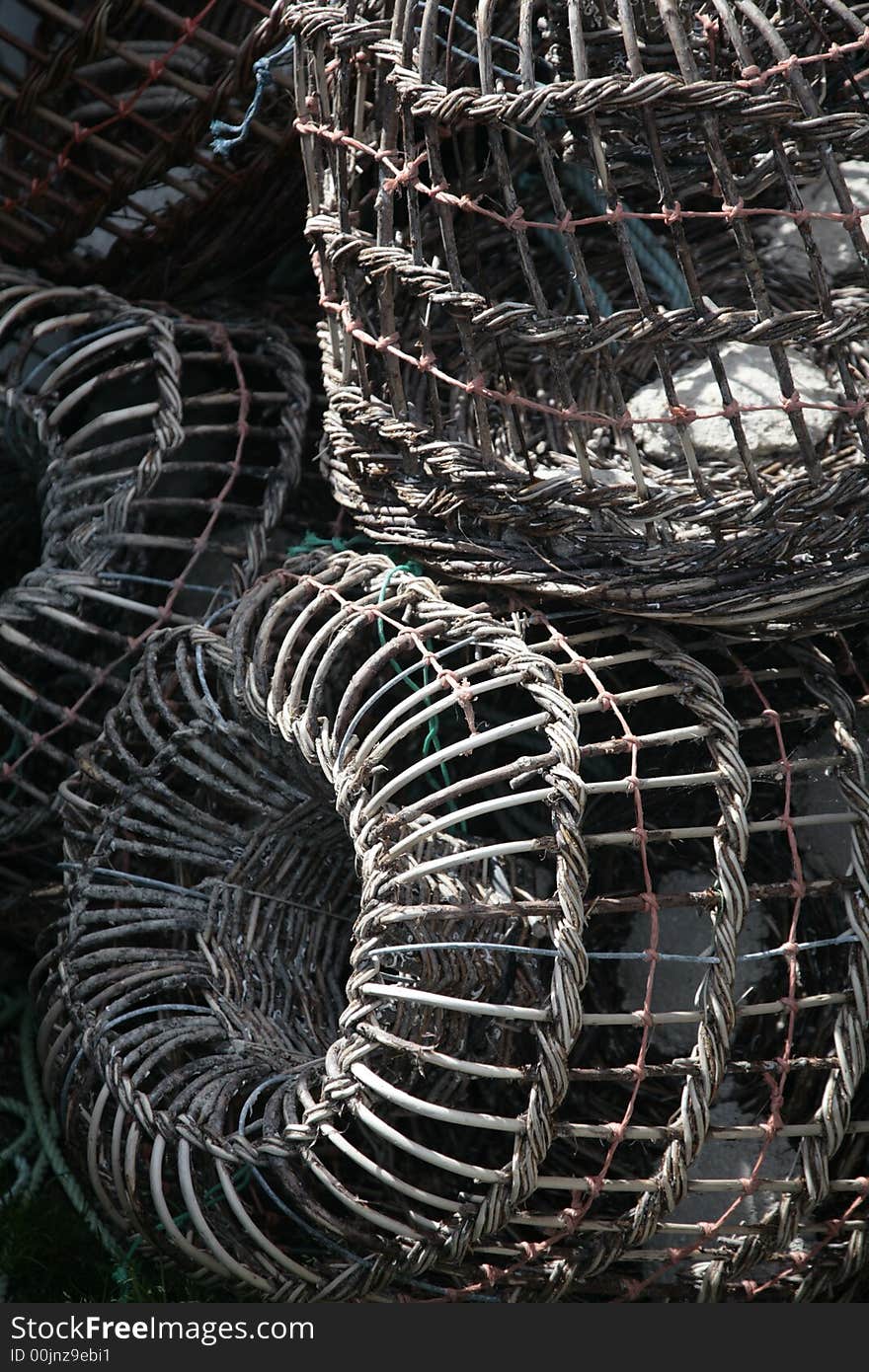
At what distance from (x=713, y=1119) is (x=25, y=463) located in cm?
107

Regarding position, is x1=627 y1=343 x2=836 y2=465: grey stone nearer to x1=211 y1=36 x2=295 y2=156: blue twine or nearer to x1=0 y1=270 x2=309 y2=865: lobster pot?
x1=0 y1=270 x2=309 y2=865: lobster pot

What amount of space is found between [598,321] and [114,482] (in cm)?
67

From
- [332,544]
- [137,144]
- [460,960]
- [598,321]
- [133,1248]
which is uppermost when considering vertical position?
[137,144]

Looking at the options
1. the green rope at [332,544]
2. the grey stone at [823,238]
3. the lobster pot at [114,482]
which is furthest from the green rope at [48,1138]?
the grey stone at [823,238]

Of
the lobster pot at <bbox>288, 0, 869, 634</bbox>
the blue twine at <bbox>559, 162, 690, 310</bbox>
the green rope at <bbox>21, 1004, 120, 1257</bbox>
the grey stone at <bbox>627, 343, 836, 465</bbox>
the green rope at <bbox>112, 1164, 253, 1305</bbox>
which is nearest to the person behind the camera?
the lobster pot at <bbox>288, 0, 869, 634</bbox>

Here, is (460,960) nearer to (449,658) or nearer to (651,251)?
(449,658)

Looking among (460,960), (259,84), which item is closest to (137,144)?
(259,84)

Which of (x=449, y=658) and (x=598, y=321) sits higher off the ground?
(x=598, y=321)

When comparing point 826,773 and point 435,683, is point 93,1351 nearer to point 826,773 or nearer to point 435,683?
point 435,683

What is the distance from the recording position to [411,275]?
1228mm

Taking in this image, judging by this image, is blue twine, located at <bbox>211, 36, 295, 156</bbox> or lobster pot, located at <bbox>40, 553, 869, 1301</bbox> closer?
lobster pot, located at <bbox>40, 553, 869, 1301</bbox>

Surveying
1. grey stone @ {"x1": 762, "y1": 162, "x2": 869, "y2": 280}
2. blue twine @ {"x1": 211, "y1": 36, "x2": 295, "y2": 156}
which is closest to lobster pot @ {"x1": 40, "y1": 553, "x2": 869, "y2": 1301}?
blue twine @ {"x1": 211, "y1": 36, "x2": 295, "y2": 156}

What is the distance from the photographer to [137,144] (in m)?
1.80

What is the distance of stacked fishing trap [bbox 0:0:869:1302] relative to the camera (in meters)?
1.16
